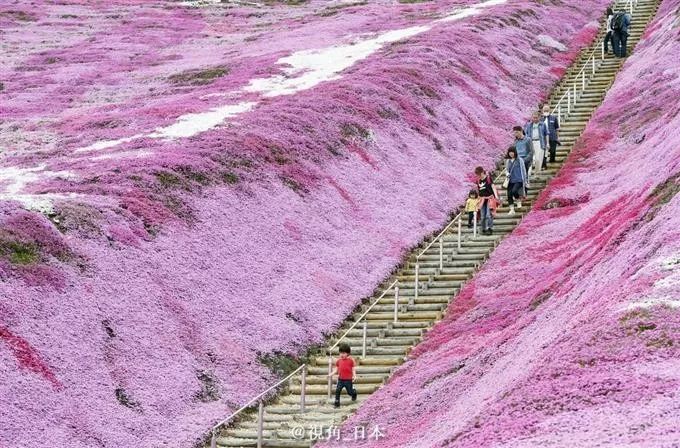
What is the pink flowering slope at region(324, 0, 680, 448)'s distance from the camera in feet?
67.1

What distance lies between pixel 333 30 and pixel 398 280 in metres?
44.6

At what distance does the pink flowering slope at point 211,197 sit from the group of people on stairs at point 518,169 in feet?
8.41

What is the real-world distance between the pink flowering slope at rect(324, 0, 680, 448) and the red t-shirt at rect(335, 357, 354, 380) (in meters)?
1.02

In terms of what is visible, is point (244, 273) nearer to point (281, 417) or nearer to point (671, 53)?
point (281, 417)

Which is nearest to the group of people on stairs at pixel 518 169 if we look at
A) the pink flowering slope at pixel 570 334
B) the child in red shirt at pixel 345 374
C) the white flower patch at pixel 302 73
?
the pink flowering slope at pixel 570 334

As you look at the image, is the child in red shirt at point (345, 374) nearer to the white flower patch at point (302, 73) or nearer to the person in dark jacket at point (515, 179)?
the person in dark jacket at point (515, 179)

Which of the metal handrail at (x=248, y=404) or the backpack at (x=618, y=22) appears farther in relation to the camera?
the backpack at (x=618, y=22)

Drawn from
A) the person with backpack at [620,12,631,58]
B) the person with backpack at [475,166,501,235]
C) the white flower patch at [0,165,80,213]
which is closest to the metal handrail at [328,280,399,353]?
the person with backpack at [475,166,501,235]

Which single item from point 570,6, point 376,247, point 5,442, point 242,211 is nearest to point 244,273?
point 242,211

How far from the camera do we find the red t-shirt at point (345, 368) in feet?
97.1

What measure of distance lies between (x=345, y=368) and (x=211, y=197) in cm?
1236

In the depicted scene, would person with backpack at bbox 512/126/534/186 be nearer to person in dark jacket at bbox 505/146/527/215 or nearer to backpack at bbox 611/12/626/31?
person in dark jacket at bbox 505/146/527/215

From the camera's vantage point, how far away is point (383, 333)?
34719 millimetres

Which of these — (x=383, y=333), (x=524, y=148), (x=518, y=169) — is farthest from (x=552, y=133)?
(x=383, y=333)
